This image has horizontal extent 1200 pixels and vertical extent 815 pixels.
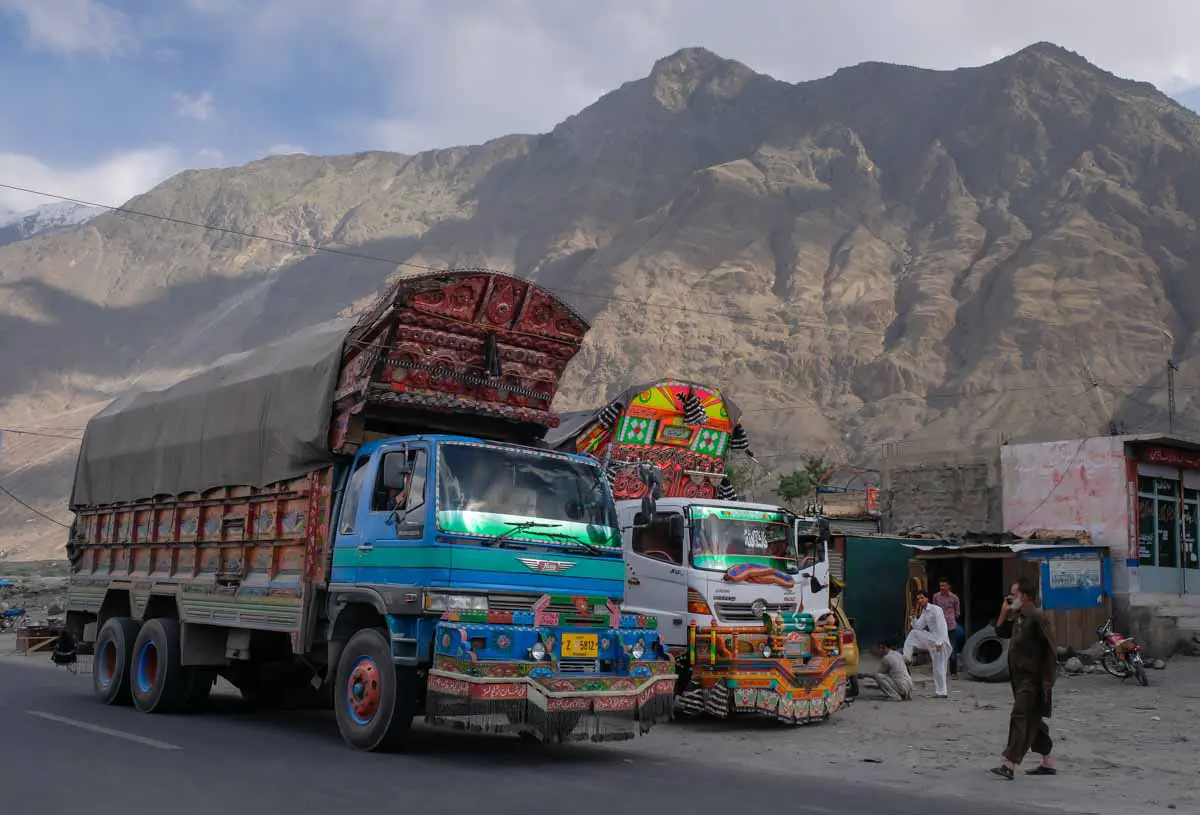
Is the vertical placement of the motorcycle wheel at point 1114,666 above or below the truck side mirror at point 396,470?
below

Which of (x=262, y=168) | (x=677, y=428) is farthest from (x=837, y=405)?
(x=262, y=168)

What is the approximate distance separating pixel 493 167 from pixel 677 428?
126m

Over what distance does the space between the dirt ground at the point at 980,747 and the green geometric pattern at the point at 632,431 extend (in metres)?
5.38

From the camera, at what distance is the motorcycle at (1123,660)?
1738 centimetres

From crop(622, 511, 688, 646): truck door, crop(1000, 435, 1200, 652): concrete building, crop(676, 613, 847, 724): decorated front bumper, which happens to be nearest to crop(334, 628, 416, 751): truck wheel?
crop(622, 511, 688, 646): truck door

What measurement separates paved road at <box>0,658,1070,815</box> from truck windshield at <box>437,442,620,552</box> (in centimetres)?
187

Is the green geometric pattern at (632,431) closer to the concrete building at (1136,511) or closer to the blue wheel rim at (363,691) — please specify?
the blue wheel rim at (363,691)

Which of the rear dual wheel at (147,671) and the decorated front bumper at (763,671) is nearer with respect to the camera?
the rear dual wheel at (147,671)

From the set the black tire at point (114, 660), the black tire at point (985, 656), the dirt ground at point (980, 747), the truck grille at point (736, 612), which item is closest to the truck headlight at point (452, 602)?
the dirt ground at point (980, 747)

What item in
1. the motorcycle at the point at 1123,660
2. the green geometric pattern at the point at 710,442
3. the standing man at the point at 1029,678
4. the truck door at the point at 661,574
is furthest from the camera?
the green geometric pattern at the point at 710,442

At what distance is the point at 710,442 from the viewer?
19359 millimetres

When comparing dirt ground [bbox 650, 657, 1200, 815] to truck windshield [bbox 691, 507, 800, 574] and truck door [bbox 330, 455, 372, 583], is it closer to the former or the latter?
truck windshield [bbox 691, 507, 800, 574]

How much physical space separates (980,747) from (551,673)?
5.18 meters

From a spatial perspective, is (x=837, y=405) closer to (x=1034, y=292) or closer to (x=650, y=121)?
(x=1034, y=292)
